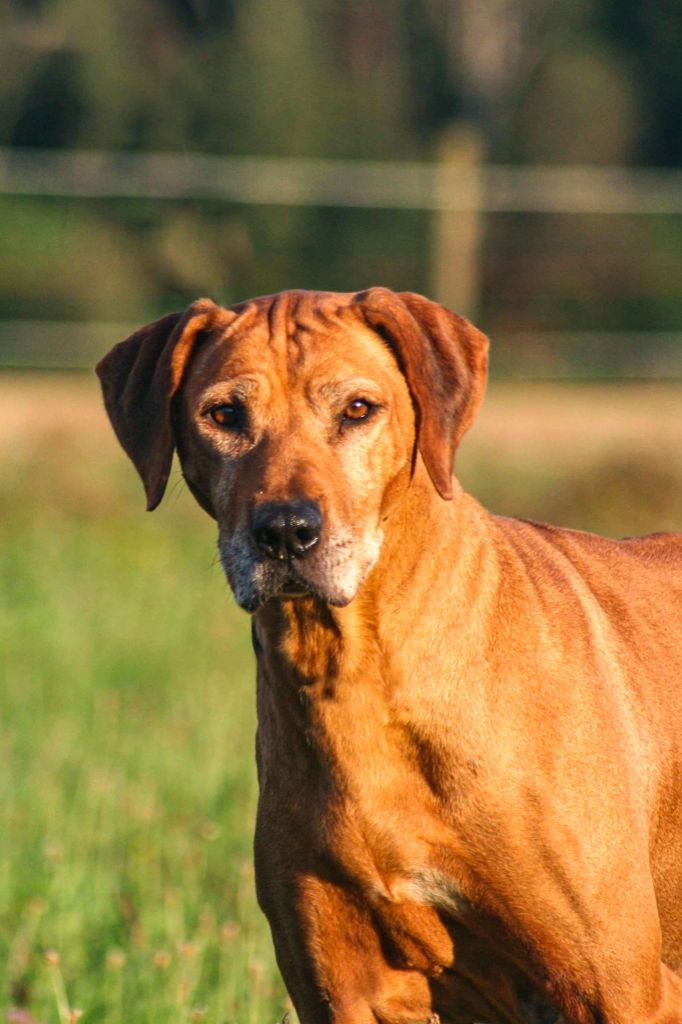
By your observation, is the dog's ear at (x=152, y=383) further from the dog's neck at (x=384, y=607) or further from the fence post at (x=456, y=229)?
the fence post at (x=456, y=229)

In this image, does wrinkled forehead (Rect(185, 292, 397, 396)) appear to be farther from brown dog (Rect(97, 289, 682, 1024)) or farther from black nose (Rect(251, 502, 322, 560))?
black nose (Rect(251, 502, 322, 560))

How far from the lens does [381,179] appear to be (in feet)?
57.0

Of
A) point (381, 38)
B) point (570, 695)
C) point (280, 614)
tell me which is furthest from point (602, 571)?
point (381, 38)

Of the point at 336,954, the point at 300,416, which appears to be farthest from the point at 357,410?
the point at 336,954

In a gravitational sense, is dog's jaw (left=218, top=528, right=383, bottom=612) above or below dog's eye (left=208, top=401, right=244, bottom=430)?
below

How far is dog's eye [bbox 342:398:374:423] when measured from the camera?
13.7 ft

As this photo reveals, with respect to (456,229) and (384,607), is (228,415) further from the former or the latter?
(456,229)

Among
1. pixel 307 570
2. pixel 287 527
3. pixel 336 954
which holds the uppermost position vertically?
pixel 287 527

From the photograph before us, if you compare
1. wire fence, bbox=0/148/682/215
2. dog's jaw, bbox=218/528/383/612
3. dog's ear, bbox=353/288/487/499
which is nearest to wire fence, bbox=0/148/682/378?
wire fence, bbox=0/148/682/215

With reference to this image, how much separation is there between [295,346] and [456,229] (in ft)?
44.1

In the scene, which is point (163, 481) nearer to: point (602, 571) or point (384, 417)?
point (384, 417)

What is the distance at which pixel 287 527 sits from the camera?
3924mm

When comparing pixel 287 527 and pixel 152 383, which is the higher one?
pixel 152 383

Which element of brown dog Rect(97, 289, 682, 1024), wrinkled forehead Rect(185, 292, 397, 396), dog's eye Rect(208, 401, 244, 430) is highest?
wrinkled forehead Rect(185, 292, 397, 396)
